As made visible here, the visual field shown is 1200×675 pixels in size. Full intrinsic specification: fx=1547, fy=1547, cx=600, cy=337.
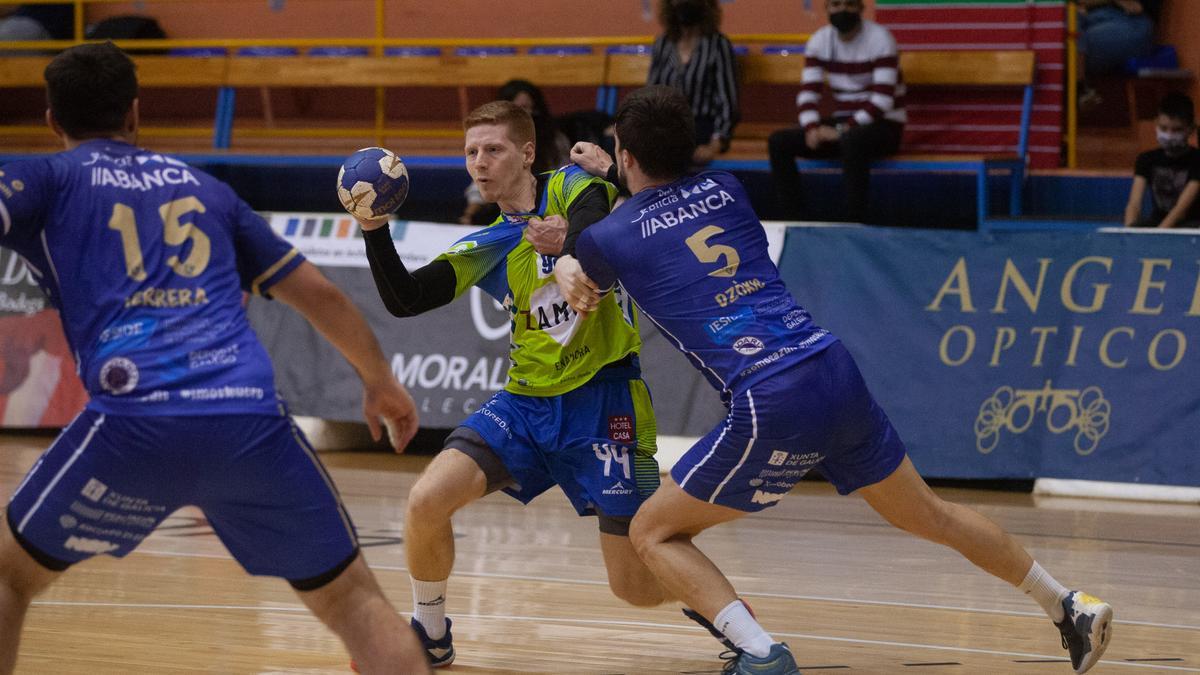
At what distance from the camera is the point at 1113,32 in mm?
13617

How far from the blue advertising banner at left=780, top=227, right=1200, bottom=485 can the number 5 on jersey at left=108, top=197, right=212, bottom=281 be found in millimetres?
6762

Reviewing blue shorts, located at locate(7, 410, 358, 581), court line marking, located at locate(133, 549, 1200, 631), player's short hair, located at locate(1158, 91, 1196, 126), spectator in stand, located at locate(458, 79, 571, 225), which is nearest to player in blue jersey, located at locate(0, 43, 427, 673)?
blue shorts, located at locate(7, 410, 358, 581)

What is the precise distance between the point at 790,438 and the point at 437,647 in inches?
64.5

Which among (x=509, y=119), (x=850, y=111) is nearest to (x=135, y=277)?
(x=509, y=119)

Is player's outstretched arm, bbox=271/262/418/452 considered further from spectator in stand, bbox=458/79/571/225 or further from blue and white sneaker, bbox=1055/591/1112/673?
spectator in stand, bbox=458/79/571/225

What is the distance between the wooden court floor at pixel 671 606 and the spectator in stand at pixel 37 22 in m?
8.11

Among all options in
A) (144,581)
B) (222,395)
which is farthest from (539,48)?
(222,395)

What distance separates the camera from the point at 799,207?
11742mm

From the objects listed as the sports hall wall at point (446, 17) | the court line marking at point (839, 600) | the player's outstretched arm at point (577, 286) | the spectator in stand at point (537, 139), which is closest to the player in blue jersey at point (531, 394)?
the player's outstretched arm at point (577, 286)

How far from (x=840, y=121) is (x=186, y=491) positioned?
8810 millimetres

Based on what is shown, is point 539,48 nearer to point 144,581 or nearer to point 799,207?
point 799,207

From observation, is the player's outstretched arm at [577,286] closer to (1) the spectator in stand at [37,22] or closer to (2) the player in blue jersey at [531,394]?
(2) the player in blue jersey at [531,394]

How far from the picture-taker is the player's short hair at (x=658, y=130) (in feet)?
15.9

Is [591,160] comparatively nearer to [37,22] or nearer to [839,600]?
[839,600]
